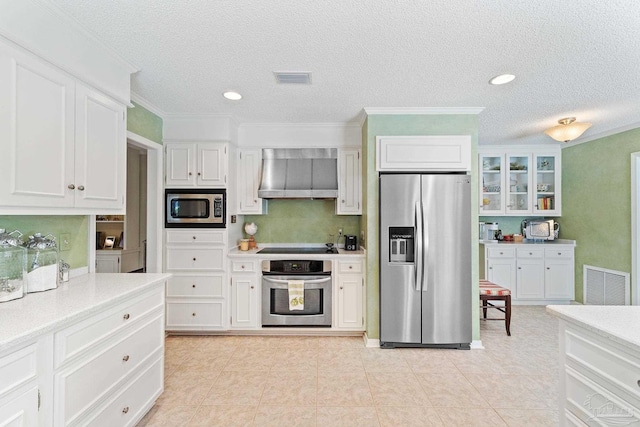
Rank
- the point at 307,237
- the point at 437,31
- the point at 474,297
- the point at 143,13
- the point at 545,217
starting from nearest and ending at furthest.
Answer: the point at 143,13 < the point at 437,31 < the point at 474,297 < the point at 307,237 < the point at 545,217

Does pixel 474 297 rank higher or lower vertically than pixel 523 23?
lower

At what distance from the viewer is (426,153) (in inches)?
125

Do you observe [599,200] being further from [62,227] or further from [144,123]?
[62,227]

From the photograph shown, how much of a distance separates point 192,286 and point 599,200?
5430 millimetres

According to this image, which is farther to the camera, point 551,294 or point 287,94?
point 551,294

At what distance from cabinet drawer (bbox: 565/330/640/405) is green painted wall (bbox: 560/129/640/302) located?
3.56m

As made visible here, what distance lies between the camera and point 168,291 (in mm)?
3422

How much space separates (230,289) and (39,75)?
251 cm

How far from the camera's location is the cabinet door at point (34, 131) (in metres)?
1.41

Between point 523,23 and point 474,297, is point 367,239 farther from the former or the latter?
point 523,23

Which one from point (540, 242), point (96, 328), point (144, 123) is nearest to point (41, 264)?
point (96, 328)

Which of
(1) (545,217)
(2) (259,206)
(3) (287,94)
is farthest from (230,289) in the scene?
(1) (545,217)

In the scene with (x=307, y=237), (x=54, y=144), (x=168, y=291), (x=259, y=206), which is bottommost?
(x=168, y=291)

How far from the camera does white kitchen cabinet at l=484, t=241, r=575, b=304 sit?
179 inches
